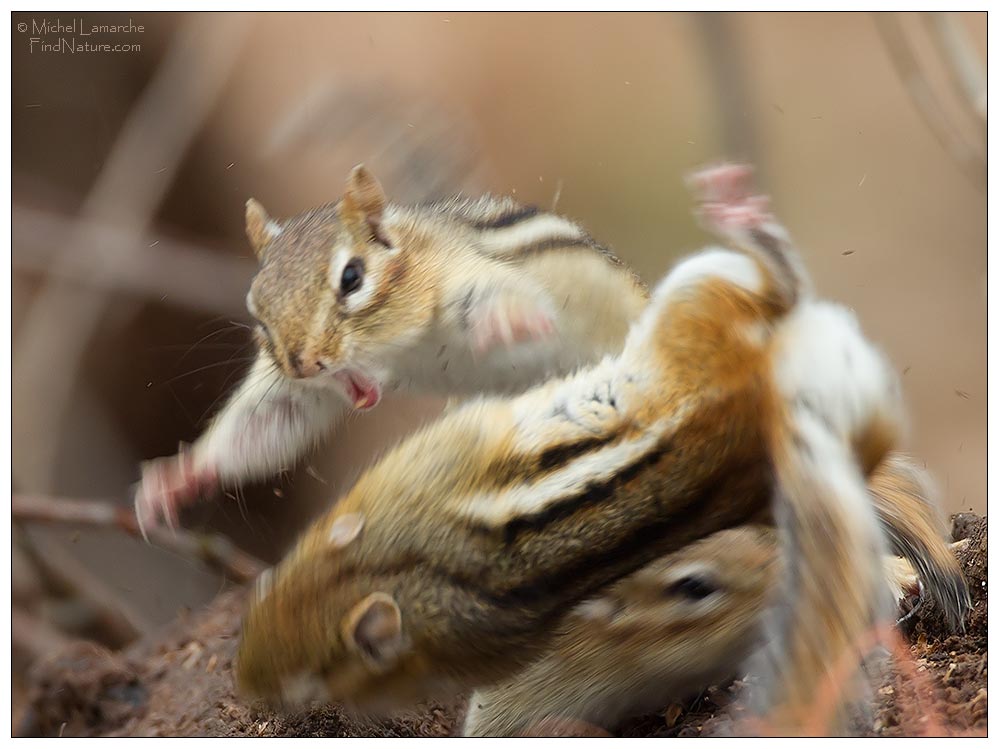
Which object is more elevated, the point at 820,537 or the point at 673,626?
the point at 820,537

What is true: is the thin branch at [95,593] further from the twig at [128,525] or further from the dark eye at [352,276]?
the dark eye at [352,276]

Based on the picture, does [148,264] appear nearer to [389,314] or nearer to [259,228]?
[259,228]

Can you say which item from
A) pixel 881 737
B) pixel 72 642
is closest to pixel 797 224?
pixel 881 737

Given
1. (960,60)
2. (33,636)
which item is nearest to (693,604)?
(960,60)

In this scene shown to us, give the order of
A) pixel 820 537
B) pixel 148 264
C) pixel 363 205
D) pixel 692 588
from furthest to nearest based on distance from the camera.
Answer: pixel 148 264, pixel 363 205, pixel 692 588, pixel 820 537

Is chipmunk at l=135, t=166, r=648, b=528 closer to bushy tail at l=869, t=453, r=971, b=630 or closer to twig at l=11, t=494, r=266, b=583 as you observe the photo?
twig at l=11, t=494, r=266, b=583

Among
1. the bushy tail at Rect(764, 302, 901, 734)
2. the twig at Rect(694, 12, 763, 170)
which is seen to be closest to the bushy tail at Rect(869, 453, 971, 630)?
the bushy tail at Rect(764, 302, 901, 734)
